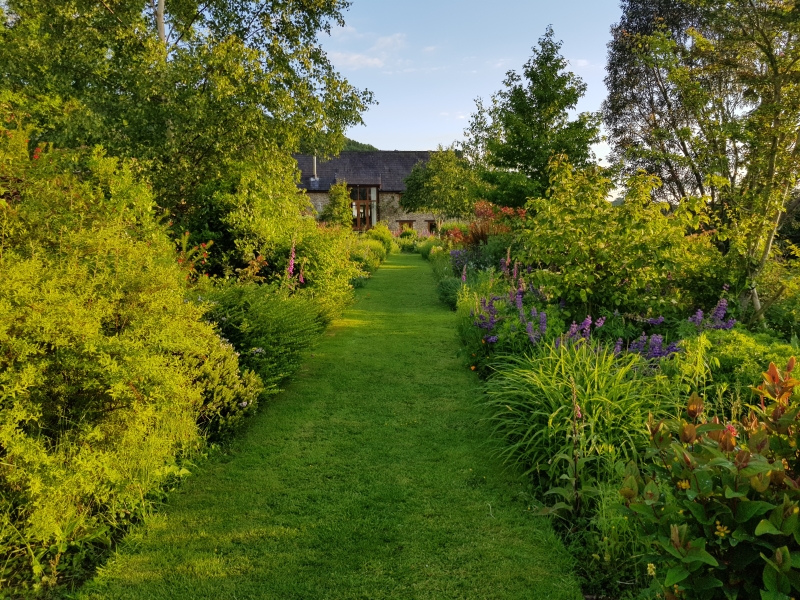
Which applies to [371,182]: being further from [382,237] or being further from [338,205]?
[382,237]

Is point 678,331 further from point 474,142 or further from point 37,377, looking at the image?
point 474,142

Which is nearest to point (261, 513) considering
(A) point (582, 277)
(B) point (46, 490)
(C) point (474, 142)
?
(B) point (46, 490)

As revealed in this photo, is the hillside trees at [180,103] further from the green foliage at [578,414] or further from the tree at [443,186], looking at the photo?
the tree at [443,186]

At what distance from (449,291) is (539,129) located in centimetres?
647

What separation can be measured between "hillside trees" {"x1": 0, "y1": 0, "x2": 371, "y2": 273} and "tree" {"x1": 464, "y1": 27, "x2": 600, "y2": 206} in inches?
266

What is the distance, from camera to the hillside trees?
24.0ft

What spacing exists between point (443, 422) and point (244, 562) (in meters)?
2.31

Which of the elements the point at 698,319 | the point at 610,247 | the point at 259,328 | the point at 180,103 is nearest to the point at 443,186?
the point at 180,103

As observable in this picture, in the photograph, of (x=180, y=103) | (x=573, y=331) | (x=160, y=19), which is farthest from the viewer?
(x=160, y=19)

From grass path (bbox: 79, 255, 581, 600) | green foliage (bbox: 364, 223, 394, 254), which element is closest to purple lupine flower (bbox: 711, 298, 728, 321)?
grass path (bbox: 79, 255, 581, 600)

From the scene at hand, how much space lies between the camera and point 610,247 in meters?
5.41

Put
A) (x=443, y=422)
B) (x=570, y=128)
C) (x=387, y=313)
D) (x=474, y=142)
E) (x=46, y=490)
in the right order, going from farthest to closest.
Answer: (x=474, y=142) < (x=570, y=128) < (x=387, y=313) < (x=443, y=422) < (x=46, y=490)

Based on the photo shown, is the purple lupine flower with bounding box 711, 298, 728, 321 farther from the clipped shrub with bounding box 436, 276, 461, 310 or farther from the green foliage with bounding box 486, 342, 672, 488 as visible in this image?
the clipped shrub with bounding box 436, 276, 461, 310

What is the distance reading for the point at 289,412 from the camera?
483cm
